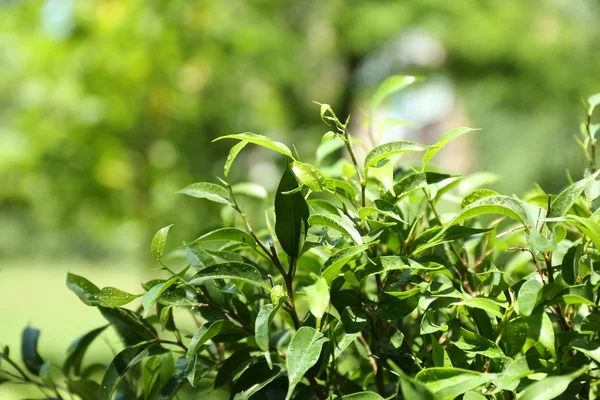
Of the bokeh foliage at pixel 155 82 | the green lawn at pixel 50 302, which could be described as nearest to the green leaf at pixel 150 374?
the green lawn at pixel 50 302

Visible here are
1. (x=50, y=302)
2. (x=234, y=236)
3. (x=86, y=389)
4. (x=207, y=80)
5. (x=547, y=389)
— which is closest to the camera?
(x=547, y=389)

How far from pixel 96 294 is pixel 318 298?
17 centimetres

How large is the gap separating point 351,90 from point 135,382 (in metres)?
4.52

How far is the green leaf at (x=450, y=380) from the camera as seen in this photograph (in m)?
0.31

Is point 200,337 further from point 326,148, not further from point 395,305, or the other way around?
point 326,148

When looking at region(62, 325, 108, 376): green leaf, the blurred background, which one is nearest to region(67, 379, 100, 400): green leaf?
region(62, 325, 108, 376): green leaf

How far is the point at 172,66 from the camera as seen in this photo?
3033 mm

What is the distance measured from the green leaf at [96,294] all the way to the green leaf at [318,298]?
0.37 feet

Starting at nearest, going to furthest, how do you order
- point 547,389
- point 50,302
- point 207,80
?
point 547,389 < point 207,80 < point 50,302

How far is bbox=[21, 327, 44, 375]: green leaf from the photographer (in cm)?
53

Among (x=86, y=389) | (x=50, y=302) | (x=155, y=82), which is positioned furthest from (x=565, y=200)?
(x=50, y=302)

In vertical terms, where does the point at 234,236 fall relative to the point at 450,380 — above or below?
above

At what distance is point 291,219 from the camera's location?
1.29 ft

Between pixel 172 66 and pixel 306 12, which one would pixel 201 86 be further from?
pixel 306 12
